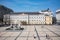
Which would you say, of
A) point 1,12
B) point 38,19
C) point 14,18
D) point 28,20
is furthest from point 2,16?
point 38,19

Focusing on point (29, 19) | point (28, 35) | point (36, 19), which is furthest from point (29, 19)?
point (28, 35)

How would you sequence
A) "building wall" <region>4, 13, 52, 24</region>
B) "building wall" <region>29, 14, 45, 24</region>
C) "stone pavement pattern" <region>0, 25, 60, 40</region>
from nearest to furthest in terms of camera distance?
"stone pavement pattern" <region>0, 25, 60, 40</region> → "building wall" <region>4, 13, 52, 24</region> → "building wall" <region>29, 14, 45, 24</region>

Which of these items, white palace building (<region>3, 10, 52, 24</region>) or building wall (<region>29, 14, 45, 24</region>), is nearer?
white palace building (<region>3, 10, 52, 24</region>)

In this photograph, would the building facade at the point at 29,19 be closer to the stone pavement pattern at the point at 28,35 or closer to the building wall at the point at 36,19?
the building wall at the point at 36,19

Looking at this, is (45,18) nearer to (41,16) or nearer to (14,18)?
(41,16)

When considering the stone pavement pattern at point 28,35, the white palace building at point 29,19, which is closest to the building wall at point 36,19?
the white palace building at point 29,19

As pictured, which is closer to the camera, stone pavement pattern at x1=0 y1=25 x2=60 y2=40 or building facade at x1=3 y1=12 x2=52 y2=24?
stone pavement pattern at x1=0 y1=25 x2=60 y2=40

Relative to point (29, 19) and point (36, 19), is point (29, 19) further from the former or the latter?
point (36, 19)

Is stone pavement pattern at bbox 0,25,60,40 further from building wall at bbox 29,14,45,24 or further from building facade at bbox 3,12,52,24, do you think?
building wall at bbox 29,14,45,24

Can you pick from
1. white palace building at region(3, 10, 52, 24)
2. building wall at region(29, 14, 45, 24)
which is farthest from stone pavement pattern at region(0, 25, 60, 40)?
building wall at region(29, 14, 45, 24)

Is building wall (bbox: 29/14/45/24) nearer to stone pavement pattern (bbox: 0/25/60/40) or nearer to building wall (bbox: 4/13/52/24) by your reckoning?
building wall (bbox: 4/13/52/24)

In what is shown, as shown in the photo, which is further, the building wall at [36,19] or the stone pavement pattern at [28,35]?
the building wall at [36,19]

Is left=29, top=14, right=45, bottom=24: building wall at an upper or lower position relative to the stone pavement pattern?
upper

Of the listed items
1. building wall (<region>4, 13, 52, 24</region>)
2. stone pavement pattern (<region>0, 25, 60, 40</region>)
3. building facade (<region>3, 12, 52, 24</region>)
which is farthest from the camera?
building wall (<region>4, 13, 52, 24</region>)
